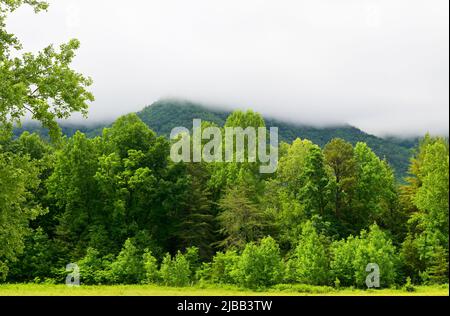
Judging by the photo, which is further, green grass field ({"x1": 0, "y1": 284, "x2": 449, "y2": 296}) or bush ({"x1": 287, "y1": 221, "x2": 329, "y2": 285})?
bush ({"x1": 287, "y1": 221, "x2": 329, "y2": 285})

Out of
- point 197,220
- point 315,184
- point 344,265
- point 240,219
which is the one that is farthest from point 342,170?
point 197,220

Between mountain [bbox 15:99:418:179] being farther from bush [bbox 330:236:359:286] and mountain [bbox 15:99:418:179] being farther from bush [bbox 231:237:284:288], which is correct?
bush [bbox 231:237:284:288]

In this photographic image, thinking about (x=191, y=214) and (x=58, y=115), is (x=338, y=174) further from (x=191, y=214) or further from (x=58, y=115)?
(x=58, y=115)

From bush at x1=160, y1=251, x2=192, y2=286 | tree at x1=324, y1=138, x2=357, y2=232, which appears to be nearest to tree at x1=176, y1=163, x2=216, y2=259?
bush at x1=160, y1=251, x2=192, y2=286

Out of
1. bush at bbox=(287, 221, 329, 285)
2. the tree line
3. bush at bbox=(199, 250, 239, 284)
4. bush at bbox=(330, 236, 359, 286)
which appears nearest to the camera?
bush at bbox=(287, 221, 329, 285)

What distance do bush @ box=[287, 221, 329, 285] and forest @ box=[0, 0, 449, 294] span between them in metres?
0.08

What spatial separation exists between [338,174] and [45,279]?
24.7 meters

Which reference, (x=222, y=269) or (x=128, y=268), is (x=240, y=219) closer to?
(x=222, y=269)

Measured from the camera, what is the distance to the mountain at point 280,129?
260 feet

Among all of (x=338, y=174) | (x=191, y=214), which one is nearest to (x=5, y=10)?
(x=191, y=214)

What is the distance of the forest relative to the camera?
3556 cm

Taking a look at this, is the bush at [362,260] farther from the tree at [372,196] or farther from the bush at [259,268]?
the tree at [372,196]
